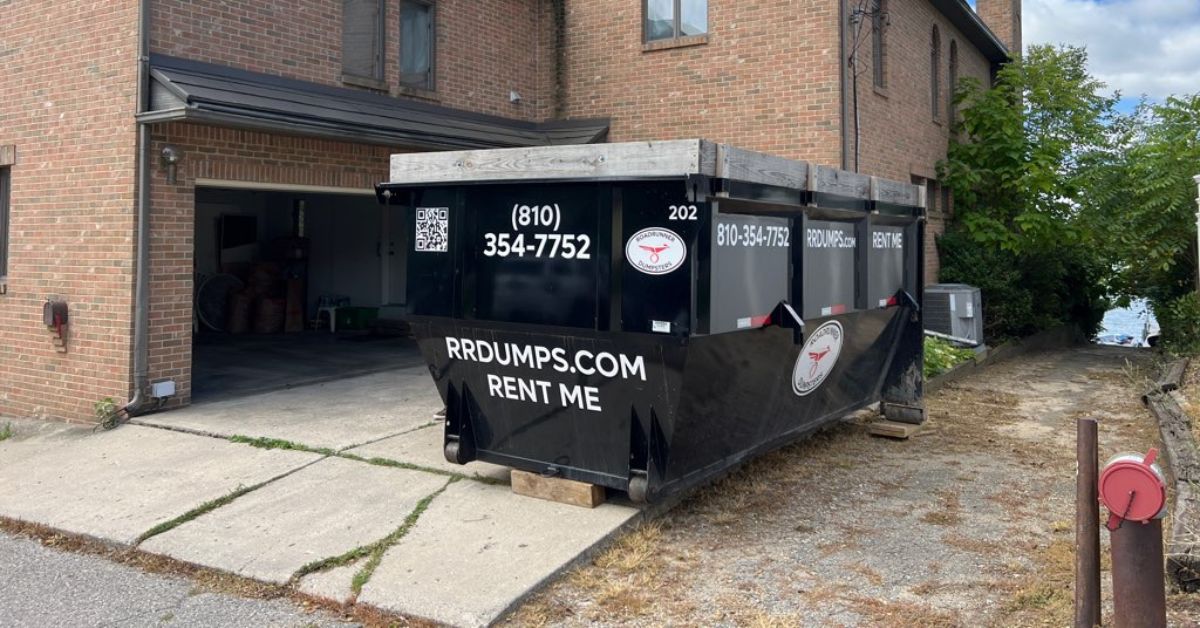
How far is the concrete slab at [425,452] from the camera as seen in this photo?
644 centimetres

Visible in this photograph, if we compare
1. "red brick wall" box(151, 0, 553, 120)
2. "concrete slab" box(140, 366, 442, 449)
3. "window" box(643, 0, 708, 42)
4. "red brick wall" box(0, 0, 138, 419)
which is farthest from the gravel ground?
"window" box(643, 0, 708, 42)

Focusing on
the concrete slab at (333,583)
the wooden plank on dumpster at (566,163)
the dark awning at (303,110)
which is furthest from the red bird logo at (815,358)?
the dark awning at (303,110)

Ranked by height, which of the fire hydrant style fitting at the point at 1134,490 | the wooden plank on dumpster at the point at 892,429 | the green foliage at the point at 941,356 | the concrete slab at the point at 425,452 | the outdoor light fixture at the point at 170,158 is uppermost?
the outdoor light fixture at the point at 170,158

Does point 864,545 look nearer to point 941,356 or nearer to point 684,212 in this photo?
point 684,212

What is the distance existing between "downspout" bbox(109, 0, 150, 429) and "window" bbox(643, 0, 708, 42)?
678 centimetres

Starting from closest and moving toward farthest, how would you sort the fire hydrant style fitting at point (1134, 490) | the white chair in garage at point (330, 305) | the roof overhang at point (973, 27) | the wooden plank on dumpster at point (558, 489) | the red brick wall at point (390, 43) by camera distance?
1. the fire hydrant style fitting at point (1134, 490)
2. the wooden plank on dumpster at point (558, 489)
3. the red brick wall at point (390, 43)
4. the roof overhang at point (973, 27)
5. the white chair in garage at point (330, 305)

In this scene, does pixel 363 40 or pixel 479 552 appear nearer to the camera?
pixel 479 552

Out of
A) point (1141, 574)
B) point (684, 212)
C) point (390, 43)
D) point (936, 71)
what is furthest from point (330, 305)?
point (1141, 574)

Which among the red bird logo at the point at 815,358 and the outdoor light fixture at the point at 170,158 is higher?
the outdoor light fixture at the point at 170,158

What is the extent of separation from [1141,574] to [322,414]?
6.50 m

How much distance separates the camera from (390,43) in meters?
11.2

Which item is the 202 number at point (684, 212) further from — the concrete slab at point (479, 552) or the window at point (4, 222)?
the window at point (4, 222)

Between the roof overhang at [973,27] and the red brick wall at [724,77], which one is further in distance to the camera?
the roof overhang at [973,27]

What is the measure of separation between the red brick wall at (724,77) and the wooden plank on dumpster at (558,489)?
7147 mm
